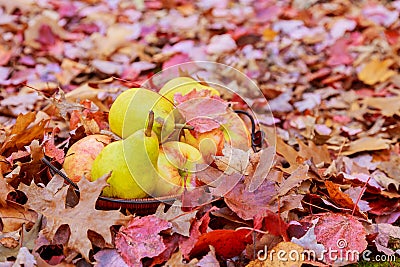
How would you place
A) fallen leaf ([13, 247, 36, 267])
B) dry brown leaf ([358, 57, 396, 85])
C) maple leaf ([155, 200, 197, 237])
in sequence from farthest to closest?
dry brown leaf ([358, 57, 396, 85]), maple leaf ([155, 200, 197, 237]), fallen leaf ([13, 247, 36, 267])

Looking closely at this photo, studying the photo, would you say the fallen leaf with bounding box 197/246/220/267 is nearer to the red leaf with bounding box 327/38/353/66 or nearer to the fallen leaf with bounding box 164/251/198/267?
the fallen leaf with bounding box 164/251/198/267

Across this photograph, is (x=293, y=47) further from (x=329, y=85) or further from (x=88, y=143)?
(x=88, y=143)

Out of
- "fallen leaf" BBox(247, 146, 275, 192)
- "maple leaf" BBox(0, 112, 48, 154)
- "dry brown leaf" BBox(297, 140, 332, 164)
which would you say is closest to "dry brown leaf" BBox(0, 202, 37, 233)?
"maple leaf" BBox(0, 112, 48, 154)

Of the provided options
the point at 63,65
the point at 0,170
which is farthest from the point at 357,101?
the point at 0,170

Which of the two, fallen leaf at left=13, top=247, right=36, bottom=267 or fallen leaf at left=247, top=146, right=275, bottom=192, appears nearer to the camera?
fallen leaf at left=13, top=247, right=36, bottom=267

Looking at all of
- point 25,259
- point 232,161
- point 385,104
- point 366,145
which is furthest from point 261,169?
point 385,104

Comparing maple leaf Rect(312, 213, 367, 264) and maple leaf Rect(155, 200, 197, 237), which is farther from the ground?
maple leaf Rect(155, 200, 197, 237)
